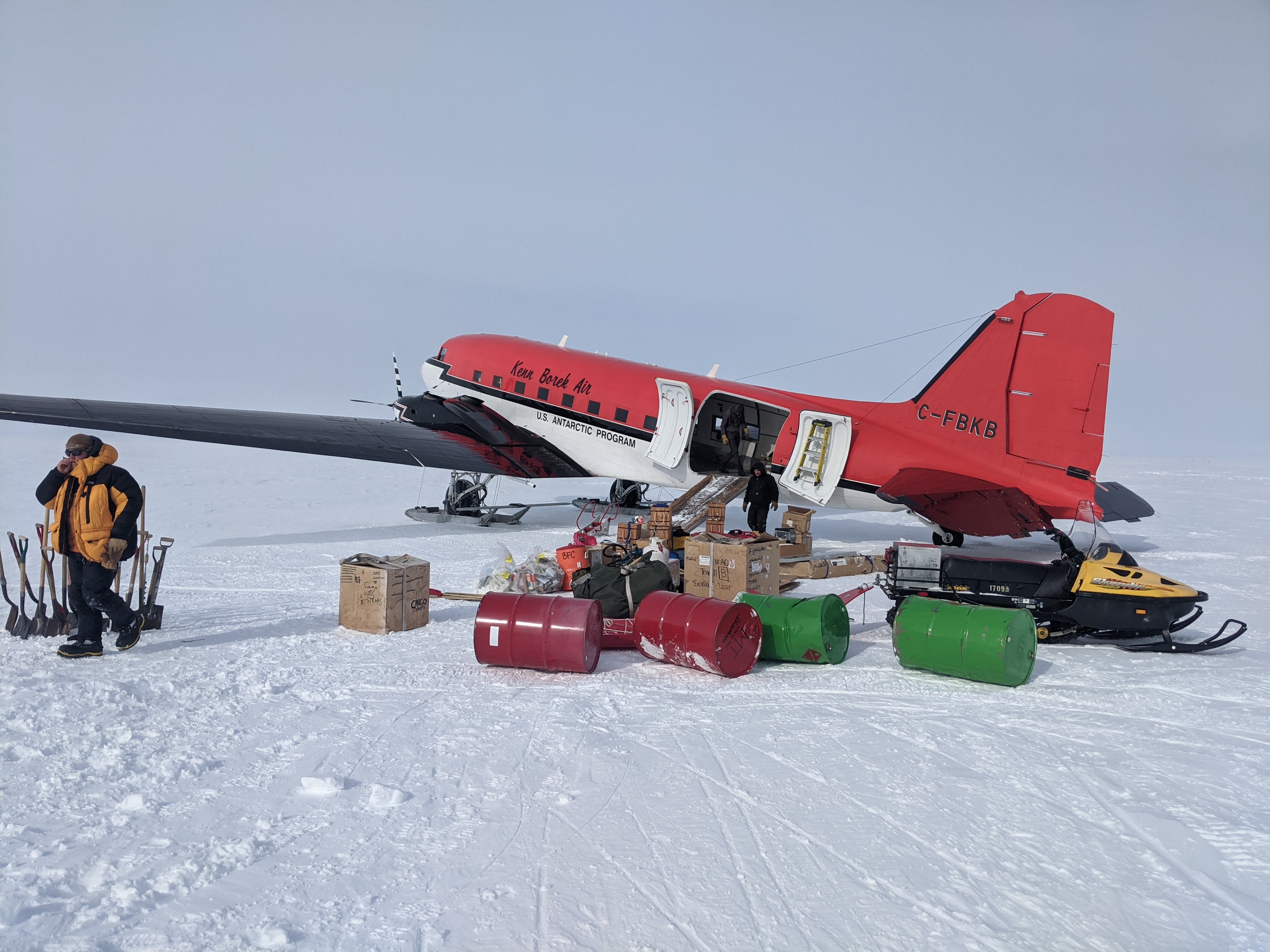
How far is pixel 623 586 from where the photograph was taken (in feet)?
30.4

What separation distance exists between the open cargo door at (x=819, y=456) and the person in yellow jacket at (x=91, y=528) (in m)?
10.7

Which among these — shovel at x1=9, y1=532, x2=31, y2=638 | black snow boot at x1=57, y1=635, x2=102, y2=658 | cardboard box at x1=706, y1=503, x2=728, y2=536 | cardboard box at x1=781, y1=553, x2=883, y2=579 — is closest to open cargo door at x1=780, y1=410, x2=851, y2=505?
cardboard box at x1=706, y1=503, x2=728, y2=536

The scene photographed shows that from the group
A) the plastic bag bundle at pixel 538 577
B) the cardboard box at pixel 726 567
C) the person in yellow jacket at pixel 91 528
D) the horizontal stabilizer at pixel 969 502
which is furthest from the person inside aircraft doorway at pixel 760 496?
the person in yellow jacket at pixel 91 528

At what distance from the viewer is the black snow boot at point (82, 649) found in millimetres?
7492

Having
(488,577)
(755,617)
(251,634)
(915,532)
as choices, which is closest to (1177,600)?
(755,617)

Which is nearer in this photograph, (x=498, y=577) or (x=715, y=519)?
(x=498, y=577)

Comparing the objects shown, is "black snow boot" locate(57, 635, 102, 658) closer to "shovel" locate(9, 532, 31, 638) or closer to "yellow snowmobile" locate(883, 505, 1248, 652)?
"shovel" locate(9, 532, 31, 638)

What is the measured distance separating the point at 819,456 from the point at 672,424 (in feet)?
10.0

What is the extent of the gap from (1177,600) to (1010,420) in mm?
5892

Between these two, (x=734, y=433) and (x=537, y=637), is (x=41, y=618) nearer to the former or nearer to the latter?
(x=537, y=637)

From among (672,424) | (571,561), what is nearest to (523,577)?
(571,561)

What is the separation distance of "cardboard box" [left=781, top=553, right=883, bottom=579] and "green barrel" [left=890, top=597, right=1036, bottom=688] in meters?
4.63

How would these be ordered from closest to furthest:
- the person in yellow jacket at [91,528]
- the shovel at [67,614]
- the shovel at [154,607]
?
the person in yellow jacket at [91,528], the shovel at [67,614], the shovel at [154,607]

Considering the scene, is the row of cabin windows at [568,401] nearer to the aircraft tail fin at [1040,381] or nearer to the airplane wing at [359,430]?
the airplane wing at [359,430]
